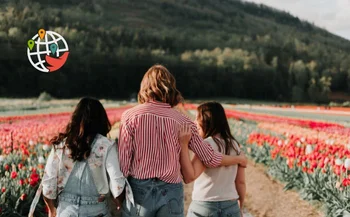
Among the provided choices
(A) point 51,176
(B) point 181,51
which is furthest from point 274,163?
(B) point 181,51

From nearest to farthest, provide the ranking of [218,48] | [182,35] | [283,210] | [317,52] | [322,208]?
[322,208]
[283,210]
[317,52]
[218,48]
[182,35]

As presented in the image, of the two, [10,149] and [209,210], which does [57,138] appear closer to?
[209,210]

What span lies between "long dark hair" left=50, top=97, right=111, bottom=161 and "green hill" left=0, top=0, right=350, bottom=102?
7368 mm

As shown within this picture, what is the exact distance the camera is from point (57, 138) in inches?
97.9

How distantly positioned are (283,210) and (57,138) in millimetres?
3859

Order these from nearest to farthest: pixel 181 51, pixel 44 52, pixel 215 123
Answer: pixel 215 123 → pixel 44 52 → pixel 181 51

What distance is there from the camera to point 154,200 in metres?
2.35

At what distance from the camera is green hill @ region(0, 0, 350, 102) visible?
1055 cm

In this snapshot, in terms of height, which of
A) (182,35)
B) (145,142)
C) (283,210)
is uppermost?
(182,35)

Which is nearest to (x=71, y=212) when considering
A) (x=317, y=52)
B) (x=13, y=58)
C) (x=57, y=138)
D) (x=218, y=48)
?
(x=57, y=138)

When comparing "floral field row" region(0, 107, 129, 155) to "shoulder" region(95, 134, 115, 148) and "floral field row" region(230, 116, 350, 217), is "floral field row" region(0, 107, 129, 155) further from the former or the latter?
"floral field row" region(230, 116, 350, 217)

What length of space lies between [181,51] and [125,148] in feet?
61.3

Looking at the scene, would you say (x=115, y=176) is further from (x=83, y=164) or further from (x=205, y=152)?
(x=205, y=152)

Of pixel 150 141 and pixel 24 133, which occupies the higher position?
pixel 150 141
